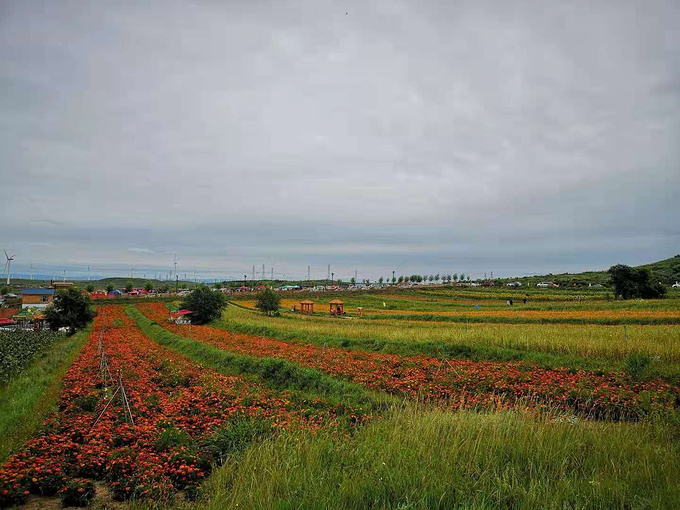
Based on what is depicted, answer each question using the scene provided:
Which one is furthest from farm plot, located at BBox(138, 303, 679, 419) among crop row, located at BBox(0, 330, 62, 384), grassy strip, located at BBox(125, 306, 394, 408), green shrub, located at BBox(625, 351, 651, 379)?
crop row, located at BBox(0, 330, 62, 384)

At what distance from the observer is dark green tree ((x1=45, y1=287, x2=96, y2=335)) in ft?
122

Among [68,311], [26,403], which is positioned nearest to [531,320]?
[26,403]

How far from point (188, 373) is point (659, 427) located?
47.7 ft

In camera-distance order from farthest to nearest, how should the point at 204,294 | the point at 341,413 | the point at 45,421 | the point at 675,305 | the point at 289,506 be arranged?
the point at 204,294 < the point at 675,305 < the point at 341,413 < the point at 45,421 < the point at 289,506

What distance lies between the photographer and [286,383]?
554 inches

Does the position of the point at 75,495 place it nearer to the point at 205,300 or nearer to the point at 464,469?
the point at 464,469

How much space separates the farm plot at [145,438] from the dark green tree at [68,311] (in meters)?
31.3

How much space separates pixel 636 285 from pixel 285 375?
5691 centimetres

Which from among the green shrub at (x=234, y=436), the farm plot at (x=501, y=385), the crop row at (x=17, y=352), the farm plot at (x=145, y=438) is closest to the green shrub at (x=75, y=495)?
the farm plot at (x=145, y=438)

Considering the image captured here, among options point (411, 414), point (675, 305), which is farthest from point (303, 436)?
point (675, 305)

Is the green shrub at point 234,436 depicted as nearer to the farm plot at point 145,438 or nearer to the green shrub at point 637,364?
the farm plot at point 145,438

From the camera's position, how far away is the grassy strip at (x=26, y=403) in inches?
311

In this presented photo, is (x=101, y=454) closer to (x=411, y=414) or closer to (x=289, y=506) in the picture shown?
(x=289, y=506)

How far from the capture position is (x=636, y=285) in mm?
50844
